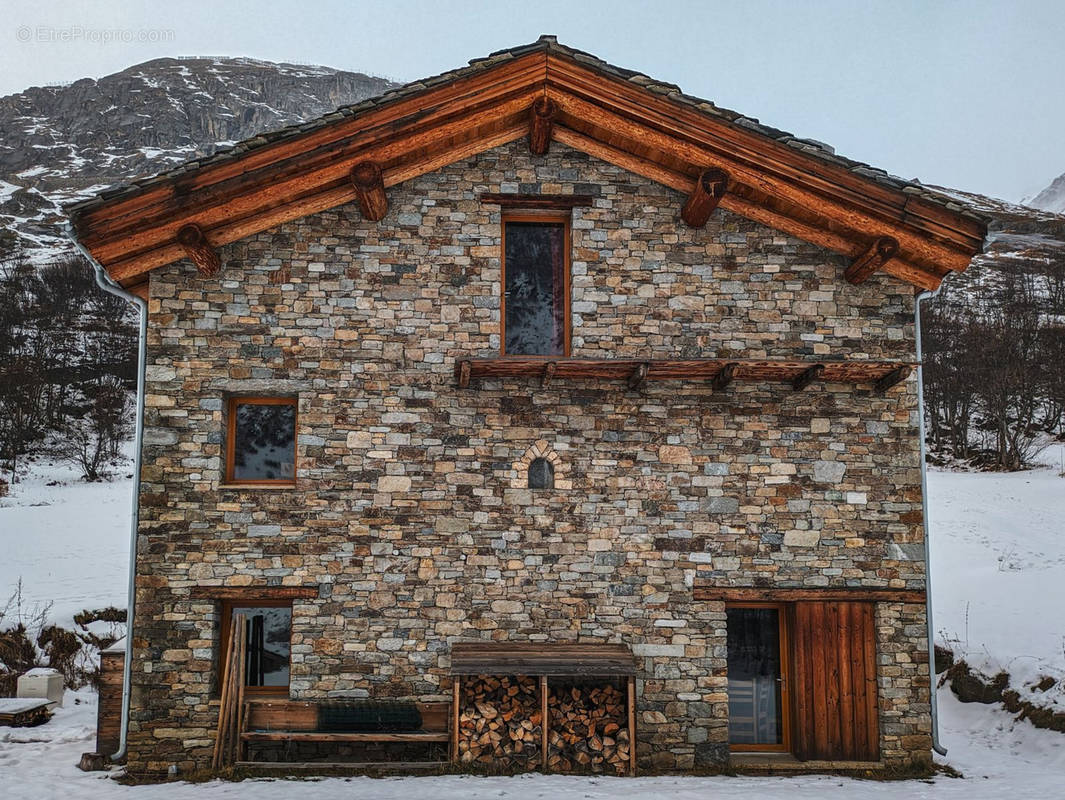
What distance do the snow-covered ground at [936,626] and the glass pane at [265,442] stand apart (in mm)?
3052

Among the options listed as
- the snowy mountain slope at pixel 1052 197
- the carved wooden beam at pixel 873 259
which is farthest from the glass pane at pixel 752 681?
the snowy mountain slope at pixel 1052 197

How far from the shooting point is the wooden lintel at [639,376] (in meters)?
7.62

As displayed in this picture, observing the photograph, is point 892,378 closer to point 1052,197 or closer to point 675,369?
point 675,369

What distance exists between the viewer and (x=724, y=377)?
309 inches

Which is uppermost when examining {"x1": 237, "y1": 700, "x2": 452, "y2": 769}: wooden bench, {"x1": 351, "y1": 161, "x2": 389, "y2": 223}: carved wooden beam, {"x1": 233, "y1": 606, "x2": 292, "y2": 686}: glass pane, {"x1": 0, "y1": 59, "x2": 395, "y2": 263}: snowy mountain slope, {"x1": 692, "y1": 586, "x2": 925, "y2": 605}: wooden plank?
{"x1": 0, "y1": 59, "x2": 395, "y2": 263}: snowy mountain slope

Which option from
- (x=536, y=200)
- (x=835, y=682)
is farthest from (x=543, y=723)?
(x=536, y=200)

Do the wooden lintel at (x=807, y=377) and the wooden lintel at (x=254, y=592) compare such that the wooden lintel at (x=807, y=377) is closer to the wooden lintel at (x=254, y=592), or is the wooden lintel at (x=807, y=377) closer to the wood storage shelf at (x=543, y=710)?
the wood storage shelf at (x=543, y=710)

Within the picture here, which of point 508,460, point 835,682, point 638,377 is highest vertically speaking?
point 638,377

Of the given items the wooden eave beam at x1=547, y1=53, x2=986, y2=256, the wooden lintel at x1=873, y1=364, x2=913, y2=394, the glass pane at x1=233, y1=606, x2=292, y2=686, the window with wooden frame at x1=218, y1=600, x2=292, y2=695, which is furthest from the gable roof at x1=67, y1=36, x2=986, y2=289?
the glass pane at x1=233, y1=606, x2=292, y2=686

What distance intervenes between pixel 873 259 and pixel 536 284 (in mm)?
3683

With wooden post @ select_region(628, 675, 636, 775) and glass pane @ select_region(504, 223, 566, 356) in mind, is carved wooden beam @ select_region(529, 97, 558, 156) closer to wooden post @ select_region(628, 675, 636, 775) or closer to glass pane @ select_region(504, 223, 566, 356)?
glass pane @ select_region(504, 223, 566, 356)

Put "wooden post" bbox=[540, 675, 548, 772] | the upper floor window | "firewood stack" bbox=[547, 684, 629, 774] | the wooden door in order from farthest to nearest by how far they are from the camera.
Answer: the upper floor window < the wooden door < "firewood stack" bbox=[547, 684, 629, 774] < "wooden post" bbox=[540, 675, 548, 772]

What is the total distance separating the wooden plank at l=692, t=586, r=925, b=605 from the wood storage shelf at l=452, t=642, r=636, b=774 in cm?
116

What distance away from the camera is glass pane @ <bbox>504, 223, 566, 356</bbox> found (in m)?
8.38
